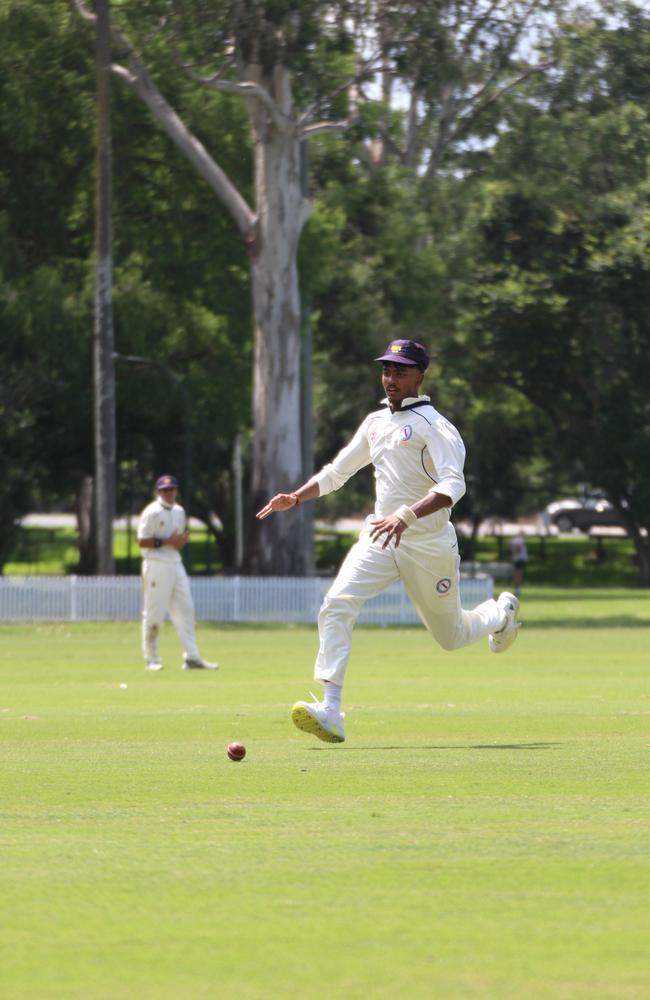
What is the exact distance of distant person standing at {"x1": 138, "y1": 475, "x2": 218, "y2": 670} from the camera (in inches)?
766

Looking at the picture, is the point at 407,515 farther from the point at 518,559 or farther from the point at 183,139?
the point at 518,559

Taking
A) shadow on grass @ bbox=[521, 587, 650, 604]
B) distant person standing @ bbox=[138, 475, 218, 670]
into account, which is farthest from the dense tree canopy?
distant person standing @ bbox=[138, 475, 218, 670]

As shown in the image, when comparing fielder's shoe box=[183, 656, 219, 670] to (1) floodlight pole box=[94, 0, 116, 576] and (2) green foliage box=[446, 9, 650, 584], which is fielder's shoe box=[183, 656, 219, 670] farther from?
(2) green foliage box=[446, 9, 650, 584]

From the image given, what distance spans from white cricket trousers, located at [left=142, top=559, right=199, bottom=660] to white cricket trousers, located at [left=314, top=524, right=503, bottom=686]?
9.06 m

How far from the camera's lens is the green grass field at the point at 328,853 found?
15.6ft

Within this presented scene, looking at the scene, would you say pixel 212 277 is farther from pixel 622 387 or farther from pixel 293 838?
pixel 293 838

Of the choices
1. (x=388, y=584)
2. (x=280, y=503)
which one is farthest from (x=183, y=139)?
(x=388, y=584)

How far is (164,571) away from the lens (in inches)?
773

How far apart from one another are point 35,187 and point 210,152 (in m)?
3.56

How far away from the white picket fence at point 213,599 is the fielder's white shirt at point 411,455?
20.5 metres

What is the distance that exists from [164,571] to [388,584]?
30.5ft

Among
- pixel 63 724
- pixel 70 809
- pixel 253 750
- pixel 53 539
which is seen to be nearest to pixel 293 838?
pixel 70 809

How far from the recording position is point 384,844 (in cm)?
670

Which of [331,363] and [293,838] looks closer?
[293,838]
